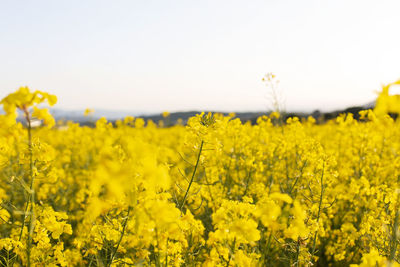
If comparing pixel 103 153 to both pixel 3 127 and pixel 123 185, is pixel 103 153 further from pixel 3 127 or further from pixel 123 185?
pixel 3 127

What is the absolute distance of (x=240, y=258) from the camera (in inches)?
63.7

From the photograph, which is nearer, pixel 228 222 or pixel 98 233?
pixel 228 222

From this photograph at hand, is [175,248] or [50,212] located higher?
[50,212]

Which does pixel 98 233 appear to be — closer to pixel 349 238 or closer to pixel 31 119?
pixel 31 119

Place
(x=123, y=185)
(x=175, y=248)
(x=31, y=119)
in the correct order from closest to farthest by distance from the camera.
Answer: (x=123, y=185), (x=31, y=119), (x=175, y=248)

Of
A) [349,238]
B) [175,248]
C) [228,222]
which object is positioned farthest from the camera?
[349,238]

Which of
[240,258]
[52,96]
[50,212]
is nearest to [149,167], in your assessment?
[52,96]

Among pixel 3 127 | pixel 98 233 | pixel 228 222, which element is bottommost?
pixel 98 233

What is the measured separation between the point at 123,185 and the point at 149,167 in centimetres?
11

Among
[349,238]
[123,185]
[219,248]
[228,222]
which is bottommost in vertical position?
[349,238]

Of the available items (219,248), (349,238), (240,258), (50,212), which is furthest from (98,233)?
(349,238)

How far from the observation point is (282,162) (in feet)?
16.6

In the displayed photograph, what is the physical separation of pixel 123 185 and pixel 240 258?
102 cm

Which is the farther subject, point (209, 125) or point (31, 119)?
point (209, 125)
